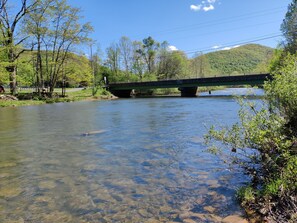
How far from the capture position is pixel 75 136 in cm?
1387

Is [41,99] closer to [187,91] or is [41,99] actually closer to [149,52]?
[187,91]

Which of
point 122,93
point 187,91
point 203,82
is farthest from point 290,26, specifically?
point 122,93

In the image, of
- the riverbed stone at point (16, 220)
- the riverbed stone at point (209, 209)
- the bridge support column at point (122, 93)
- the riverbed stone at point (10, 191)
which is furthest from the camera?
the bridge support column at point (122, 93)

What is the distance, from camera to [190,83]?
58.4 metres

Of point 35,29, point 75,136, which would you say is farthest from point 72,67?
point 75,136

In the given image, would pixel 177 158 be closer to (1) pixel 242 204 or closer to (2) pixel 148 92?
(1) pixel 242 204

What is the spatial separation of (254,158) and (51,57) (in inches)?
2136

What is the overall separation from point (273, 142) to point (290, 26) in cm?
5375

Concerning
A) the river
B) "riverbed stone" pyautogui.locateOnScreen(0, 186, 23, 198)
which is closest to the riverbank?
the river

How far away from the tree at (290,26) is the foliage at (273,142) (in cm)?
4875

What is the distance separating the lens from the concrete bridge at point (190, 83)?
49.1 metres

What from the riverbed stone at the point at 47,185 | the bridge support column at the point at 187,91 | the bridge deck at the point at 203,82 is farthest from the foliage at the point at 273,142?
the bridge support column at the point at 187,91

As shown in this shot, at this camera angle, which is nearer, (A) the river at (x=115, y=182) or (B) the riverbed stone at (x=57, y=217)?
(B) the riverbed stone at (x=57, y=217)

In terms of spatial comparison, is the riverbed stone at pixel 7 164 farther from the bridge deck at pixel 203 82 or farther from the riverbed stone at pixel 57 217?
the bridge deck at pixel 203 82
